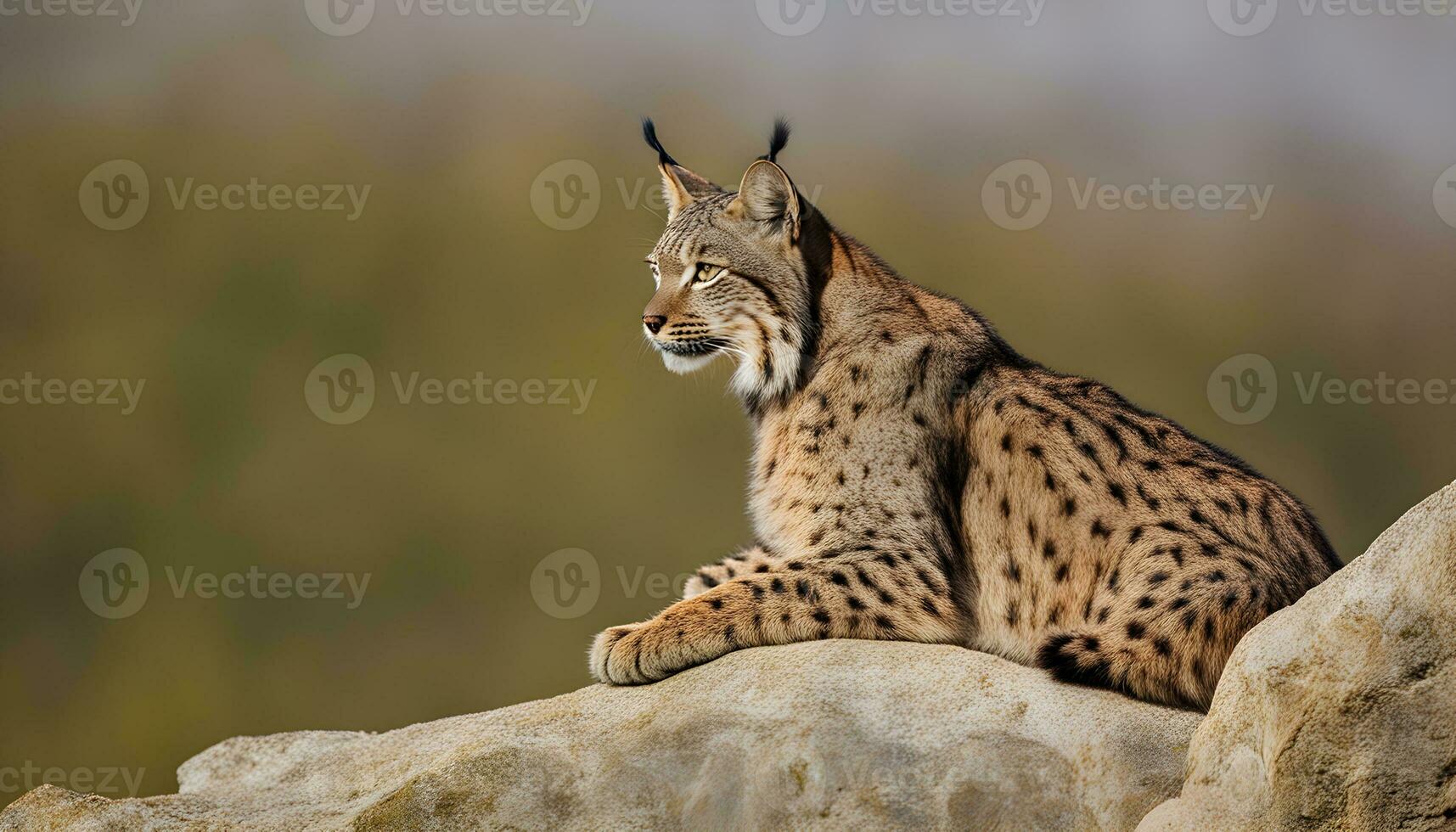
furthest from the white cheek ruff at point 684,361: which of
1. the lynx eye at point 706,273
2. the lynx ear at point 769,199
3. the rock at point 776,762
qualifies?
the rock at point 776,762

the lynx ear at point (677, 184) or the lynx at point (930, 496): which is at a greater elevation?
the lynx ear at point (677, 184)

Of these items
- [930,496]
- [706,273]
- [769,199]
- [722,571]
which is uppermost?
[769,199]

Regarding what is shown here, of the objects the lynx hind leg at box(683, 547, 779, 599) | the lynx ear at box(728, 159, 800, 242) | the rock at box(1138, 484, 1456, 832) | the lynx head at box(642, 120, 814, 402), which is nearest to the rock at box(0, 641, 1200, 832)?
the rock at box(1138, 484, 1456, 832)

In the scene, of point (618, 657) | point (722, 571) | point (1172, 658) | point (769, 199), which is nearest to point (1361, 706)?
point (1172, 658)

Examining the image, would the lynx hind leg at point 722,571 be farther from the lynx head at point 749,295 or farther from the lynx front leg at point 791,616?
Answer: the lynx head at point 749,295

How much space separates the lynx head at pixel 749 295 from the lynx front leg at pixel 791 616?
1161 mm

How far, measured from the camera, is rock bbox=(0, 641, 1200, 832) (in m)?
4.95

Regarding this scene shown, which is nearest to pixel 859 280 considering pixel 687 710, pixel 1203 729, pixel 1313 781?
pixel 687 710

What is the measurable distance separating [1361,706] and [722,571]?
10.8 ft

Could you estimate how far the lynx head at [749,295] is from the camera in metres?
6.86

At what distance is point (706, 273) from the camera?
696 cm

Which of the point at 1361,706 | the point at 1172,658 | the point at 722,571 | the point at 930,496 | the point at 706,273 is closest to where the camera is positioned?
the point at 1361,706

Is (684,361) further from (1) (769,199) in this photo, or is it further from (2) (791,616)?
(2) (791,616)

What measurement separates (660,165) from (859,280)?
1.36 metres
